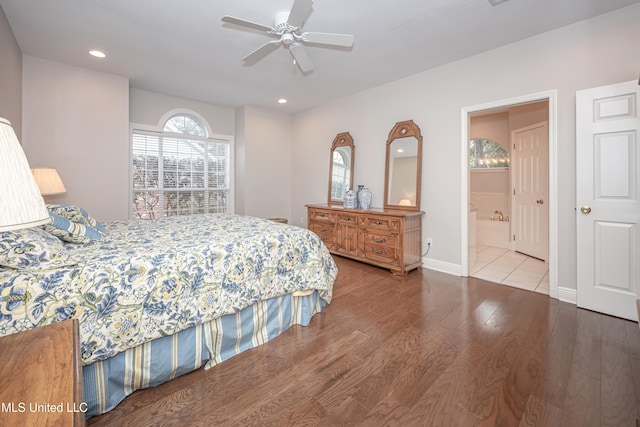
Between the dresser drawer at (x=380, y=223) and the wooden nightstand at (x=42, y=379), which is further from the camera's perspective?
the dresser drawer at (x=380, y=223)

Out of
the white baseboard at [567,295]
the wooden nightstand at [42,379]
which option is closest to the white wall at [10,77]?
the wooden nightstand at [42,379]

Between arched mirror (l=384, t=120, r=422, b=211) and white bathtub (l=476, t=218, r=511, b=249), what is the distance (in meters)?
2.23

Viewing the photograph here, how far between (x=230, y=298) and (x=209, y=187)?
4.00 meters

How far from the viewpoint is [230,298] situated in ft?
6.19

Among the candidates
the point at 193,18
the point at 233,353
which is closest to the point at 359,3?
the point at 193,18

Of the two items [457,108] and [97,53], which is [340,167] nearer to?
[457,108]

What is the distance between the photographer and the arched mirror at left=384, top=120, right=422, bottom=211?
12.8ft

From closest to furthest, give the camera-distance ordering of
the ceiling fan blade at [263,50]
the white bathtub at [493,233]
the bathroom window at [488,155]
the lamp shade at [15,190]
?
the lamp shade at [15,190]
the ceiling fan blade at [263,50]
the white bathtub at [493,233]
the bathroom window at [488,155]

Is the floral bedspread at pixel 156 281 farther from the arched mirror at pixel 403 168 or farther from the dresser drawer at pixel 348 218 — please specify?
the arched mirror at pixel 403 168

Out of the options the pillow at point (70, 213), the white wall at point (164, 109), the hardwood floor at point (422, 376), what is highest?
the white wall at point (164, 109)

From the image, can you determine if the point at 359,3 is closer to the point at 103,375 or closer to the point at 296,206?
the point at 103,375

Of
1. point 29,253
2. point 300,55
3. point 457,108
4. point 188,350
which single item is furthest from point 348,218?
point 29,253

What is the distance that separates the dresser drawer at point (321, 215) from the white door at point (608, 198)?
9.31 ft

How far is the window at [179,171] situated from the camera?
4664 millimetres
